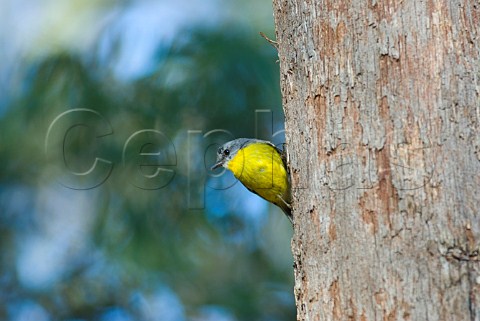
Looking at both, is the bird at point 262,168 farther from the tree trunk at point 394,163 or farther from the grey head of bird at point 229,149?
the tree trunk at point 394,163

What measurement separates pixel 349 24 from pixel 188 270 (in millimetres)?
3110

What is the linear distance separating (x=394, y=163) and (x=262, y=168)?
1893mm

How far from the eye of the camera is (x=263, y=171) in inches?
154

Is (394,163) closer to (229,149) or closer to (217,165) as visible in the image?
(229,149)

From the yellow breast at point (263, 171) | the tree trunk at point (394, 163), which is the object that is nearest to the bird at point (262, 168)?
the yellow breast at point (263, 171)

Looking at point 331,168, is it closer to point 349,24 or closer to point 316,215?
point 316,215

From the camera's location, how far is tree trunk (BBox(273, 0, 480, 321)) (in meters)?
1.98

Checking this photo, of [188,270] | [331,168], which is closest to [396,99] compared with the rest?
[331,168]

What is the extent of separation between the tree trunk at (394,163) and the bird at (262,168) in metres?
1.55

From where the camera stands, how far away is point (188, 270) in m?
4.98

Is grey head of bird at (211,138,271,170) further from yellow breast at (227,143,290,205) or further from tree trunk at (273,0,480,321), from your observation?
tree trunk at (273,0,480,321)

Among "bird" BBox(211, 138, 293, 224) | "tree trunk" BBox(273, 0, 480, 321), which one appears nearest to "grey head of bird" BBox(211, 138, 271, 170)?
"bird" BBox(211, 138, 293, 224)

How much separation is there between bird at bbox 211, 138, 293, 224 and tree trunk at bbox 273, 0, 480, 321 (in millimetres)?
1550

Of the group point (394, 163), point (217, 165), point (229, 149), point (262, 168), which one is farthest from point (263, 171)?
point (394, 163)
